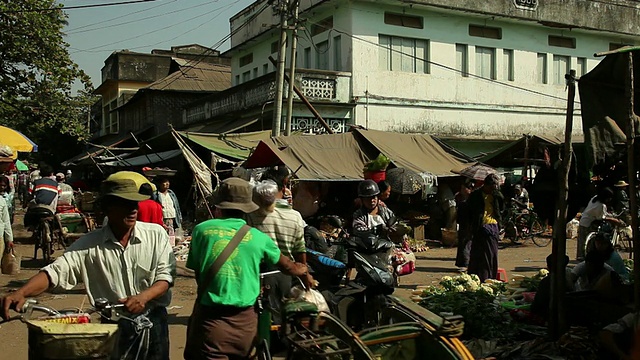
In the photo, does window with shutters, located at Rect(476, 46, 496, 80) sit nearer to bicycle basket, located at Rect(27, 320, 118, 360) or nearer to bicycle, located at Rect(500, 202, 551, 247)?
bicycle, located at Rect(500, 202, 551, 247)

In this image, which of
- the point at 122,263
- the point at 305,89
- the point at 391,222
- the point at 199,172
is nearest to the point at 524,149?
the point at 305,89

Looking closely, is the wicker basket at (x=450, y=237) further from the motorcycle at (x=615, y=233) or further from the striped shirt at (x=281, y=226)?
the striped shirt at (x=281, y=226)

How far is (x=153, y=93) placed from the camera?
32812mm

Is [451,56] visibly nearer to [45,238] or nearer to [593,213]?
[593,213]

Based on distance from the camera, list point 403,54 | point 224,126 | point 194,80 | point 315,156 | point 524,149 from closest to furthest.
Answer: point 315,156 → point 524,149 → point 403,54 → point 224,126 → point 194,80

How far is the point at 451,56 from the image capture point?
23.5 metres

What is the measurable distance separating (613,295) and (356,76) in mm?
16015

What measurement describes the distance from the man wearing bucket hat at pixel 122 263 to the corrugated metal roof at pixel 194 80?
29.6 meters

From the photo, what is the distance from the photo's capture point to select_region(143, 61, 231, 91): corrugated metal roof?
33.3 m

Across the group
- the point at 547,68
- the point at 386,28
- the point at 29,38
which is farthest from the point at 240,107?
the point at 547,68

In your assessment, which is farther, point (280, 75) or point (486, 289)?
point (280, 75)

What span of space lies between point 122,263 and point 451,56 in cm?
2125

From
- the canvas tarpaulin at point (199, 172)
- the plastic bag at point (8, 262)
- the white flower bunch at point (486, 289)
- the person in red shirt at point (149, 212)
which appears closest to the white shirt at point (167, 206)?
the canvas tarpaulin at point (199, 172)

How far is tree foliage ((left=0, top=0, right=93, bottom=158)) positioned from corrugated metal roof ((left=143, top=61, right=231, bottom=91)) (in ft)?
42.8
